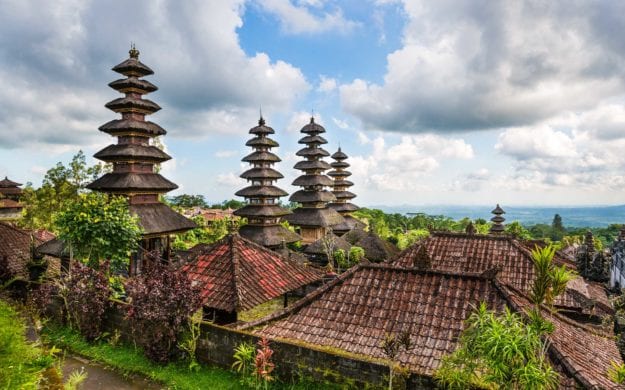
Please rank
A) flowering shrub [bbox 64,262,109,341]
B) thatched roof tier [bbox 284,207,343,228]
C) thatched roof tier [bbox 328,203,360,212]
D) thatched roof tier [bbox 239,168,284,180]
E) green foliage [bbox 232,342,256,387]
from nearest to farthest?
green foliage [bbox 232,342,256,387]
flowering shrub [bbox 64,262,109,341]
thatched roof tier [bbox 239,168,284,180]
thatched roof tier [bbox 284,207,343,228]
thatched roof tier [bbox 328,203,360,212]

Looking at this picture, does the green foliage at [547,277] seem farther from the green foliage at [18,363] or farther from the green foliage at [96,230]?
the green foliage at [96,230]

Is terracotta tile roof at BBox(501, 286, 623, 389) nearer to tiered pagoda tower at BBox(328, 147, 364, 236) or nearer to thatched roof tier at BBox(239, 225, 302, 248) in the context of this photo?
thatched roof tier at BBox(239, 225, 302, 248)

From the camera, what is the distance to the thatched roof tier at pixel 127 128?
20.4 metres

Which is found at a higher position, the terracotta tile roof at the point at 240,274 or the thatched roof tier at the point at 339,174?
the thatched roof tier at the point at 339,174

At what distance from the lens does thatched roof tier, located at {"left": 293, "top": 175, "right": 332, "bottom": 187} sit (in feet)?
117

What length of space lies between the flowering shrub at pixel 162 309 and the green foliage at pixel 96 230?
476 centimetres

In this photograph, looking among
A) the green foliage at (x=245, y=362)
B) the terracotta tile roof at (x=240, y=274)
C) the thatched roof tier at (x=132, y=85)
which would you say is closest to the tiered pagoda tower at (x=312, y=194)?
the thatched roof tier at (x=132, y=85)

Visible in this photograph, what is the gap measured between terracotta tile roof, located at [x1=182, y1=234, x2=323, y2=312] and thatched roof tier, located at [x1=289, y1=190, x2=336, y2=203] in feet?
70.3

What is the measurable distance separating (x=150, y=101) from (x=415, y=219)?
207 ft

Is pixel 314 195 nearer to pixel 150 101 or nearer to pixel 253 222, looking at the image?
pixel 253 222

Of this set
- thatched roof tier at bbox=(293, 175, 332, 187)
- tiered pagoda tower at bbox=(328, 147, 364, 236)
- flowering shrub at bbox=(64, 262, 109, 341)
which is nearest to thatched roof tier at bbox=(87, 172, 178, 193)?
flowering shrub at bbox=(64, 262, 109, 341)

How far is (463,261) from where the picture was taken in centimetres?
1452

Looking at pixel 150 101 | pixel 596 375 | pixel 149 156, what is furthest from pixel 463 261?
pixel 150 101

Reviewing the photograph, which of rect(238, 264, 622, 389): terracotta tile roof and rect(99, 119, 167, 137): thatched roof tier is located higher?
rect(99, 119, 167, 137): thatched roof tier
